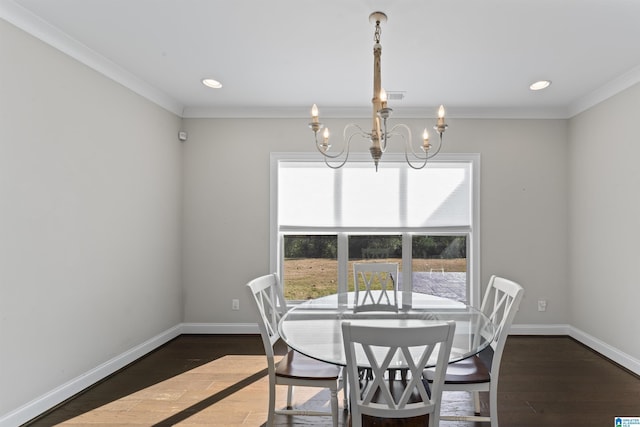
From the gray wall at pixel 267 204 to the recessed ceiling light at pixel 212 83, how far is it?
2.28 ft

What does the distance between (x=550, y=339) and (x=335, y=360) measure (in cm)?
325

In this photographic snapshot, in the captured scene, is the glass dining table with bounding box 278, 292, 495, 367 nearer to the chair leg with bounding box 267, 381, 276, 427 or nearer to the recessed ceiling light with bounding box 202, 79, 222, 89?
the chair leg with bounding box 267, 381, 276, 427

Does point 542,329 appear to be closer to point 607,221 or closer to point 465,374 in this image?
point 607,221

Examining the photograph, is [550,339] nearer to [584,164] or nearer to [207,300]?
[584,164]

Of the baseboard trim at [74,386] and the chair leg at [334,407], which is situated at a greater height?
the chair leg at [334,407]

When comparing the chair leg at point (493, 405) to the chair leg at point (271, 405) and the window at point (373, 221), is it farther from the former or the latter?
the window at point (373, 221)

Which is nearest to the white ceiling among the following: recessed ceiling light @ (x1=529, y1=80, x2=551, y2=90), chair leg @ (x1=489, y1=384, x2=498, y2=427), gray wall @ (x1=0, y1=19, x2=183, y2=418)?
recessed ceiling light @ (x1=529, y1=80, x2=551, y2=90)

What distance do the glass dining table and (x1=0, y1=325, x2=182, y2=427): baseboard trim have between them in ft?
5.26

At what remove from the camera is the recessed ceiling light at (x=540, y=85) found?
3.11m

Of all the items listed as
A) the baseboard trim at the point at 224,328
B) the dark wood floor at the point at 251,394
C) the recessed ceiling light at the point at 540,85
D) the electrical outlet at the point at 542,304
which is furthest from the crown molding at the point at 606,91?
the baseboard trim at the point at 224,328

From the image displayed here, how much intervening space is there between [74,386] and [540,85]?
447 centimetres

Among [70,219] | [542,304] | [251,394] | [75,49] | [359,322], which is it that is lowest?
[251,394]

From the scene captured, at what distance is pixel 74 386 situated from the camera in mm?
2518

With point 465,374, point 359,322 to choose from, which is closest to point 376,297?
point 359,322
